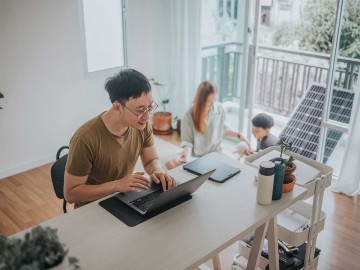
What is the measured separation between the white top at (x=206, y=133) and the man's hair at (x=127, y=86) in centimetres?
122

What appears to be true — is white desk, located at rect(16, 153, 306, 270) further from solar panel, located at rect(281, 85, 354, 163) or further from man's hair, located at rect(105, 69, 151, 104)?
solar panel, located at rect(281, 85, 354, 163)

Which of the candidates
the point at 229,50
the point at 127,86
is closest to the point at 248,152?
the point at 127,86

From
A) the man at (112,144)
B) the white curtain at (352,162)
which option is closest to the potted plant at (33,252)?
the man at (112,144)

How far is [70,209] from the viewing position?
10.7 feet

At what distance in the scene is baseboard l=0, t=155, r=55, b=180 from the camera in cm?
383

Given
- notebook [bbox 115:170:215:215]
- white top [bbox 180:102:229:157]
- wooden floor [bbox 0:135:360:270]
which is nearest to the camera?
notebook [bbox 115:170:215:215]

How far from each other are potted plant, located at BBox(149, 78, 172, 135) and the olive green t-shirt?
2.42m

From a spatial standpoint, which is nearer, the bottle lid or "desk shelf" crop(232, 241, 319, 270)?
the bottle lid

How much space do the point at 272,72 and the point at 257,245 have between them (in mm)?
3472

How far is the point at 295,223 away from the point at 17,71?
269 centimetres

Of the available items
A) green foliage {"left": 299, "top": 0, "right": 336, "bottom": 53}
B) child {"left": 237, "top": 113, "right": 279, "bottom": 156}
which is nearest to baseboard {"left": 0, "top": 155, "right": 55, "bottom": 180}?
child {"left": 237, "top": 113, "right": 279, "bottom": 156}

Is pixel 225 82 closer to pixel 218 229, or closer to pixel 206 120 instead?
pixel 206 120

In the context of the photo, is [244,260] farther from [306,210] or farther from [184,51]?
[184,51]

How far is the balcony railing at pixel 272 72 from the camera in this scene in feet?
15.7
